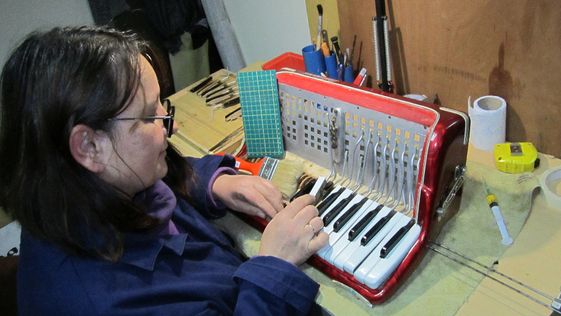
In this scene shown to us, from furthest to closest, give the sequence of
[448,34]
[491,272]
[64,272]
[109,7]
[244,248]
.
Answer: [109,7]
[448,34]
[244,248]
[491,272]
[64,272]

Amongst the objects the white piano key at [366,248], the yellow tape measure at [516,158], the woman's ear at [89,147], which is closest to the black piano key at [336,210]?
the white piano key at [366,248]

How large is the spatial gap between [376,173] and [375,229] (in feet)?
0.55

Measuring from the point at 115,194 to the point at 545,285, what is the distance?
2.71 ft

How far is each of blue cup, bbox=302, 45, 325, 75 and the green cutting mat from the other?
12.8 inches

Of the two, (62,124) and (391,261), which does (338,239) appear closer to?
(391,261)

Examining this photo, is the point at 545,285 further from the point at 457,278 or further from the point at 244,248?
the point at 244,248

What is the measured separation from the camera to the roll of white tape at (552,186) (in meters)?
0.95

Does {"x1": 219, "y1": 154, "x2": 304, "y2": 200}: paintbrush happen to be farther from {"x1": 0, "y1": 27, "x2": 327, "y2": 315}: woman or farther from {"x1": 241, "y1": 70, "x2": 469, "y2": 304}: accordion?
{"x1": 0, "y1": 27, "x2": 327, "y2": 315}: woman

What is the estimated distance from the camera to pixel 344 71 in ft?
4.68

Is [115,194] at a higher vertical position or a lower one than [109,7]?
lower

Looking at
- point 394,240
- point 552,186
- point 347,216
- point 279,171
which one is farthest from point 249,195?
point 552,186

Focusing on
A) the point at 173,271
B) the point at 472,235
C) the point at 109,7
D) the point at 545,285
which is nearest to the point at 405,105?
the point at 472,235

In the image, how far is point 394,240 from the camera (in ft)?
2.90

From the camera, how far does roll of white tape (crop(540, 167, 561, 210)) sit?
95 centimetres
